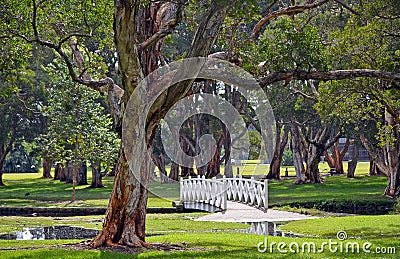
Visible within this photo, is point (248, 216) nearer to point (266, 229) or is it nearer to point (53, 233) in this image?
point (266, 229)

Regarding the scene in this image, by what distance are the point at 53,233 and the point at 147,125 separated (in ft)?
24.7

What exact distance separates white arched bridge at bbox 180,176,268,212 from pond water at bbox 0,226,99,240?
229 inches

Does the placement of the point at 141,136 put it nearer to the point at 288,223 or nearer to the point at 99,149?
the point at 288,223

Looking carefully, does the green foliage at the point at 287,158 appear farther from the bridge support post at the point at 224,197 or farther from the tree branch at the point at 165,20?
the tree branch at the point at 165,20

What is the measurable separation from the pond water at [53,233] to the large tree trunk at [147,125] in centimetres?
523

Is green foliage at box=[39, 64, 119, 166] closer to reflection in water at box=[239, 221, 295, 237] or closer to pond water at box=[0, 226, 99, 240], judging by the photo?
pond water at box=[0, 226, 99, 240]

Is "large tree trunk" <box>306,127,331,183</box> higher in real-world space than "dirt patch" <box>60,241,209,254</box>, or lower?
higher

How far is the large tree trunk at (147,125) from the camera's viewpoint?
11.6 metres

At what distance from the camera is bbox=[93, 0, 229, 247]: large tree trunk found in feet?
38.1

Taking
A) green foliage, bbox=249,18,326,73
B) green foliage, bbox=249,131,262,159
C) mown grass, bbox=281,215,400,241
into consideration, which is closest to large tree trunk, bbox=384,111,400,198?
mown grass, bbox=281,215,400,241

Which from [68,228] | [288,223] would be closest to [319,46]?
[288,223]

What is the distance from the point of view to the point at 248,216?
20547 millimetres

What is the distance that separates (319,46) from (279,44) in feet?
3.41

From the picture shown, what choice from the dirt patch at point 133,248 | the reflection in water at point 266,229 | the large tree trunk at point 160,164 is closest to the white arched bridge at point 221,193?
the reflection in water at point 266,229
